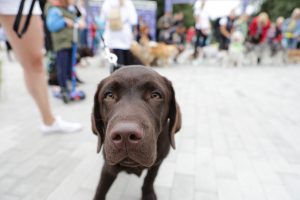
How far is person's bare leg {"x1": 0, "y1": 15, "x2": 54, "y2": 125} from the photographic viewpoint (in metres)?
2.79

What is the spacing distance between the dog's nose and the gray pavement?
1075 mm

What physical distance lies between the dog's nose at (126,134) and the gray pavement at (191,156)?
1.08 meters

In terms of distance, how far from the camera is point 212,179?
2629 millimetres

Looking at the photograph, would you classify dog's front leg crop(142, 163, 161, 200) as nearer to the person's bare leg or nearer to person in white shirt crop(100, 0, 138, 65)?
the person's bare leg

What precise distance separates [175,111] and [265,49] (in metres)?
10.7

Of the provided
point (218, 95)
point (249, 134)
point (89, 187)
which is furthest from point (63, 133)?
point (218, 95)

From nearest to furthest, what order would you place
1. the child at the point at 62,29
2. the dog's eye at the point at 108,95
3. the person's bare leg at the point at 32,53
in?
the dog's eye at the point at 108,95 → the person's bare leg at the point at 32,53 → the child at the point at 62,29

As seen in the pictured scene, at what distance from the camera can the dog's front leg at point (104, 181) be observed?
2045 millimetres

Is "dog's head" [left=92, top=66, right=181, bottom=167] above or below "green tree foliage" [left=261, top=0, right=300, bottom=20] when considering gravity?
below

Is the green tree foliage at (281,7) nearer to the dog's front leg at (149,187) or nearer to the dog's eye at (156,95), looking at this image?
the dog's front leg at (149,187)

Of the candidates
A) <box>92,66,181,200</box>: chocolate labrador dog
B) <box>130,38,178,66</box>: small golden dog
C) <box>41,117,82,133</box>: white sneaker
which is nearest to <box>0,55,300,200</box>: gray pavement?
<box>41,117,82,133</box>: white sneaker

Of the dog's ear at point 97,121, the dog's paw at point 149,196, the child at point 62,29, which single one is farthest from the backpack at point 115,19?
the dog's paw at point 149,196

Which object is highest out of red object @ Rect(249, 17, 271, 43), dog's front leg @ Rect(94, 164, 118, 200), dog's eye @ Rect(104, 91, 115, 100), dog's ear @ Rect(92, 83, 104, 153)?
red object @ Rect(249, 17, 271, 43)

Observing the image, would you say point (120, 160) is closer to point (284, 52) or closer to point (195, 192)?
point (195, 192)
